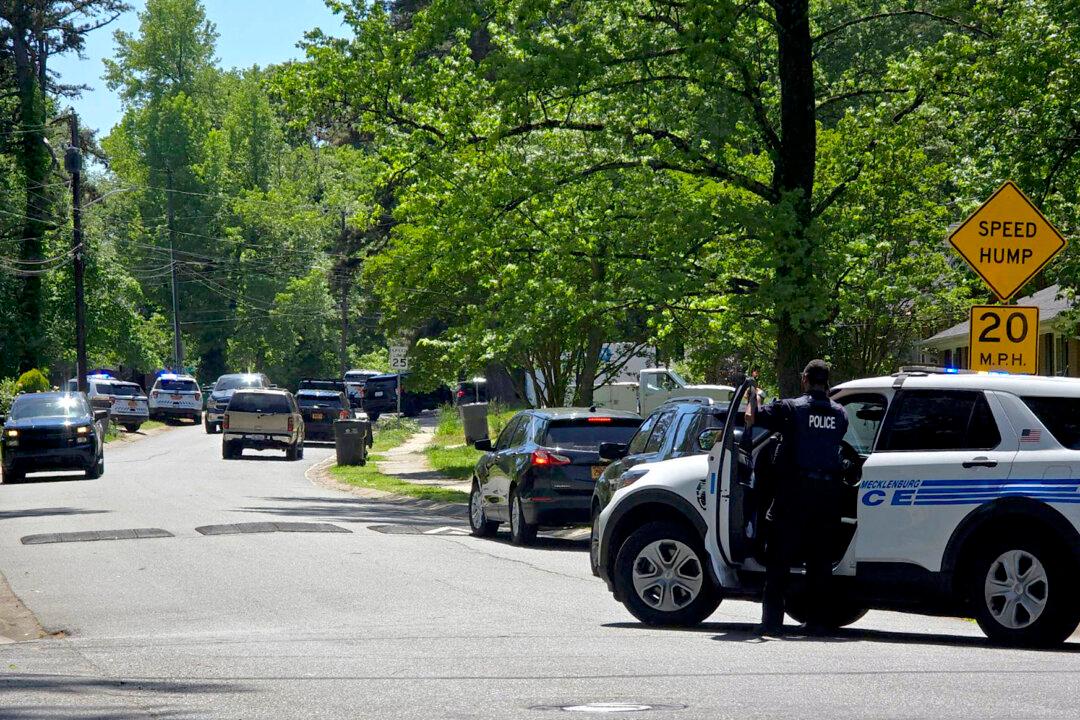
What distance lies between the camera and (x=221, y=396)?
182 feet

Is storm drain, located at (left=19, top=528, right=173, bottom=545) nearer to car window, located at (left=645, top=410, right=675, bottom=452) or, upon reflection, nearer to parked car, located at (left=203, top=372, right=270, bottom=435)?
car window, located at (left=645, top=410, right=675, bottom=452)

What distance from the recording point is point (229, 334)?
82062 mm

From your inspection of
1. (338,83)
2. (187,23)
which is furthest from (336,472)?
(187,23)

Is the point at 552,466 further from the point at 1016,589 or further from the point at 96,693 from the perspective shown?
the point at 96,693

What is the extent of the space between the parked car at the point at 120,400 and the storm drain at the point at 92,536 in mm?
34672

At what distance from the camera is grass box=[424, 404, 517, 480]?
114ft

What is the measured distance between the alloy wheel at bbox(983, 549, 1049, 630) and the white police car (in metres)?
53.9

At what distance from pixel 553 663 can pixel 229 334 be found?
247 ft

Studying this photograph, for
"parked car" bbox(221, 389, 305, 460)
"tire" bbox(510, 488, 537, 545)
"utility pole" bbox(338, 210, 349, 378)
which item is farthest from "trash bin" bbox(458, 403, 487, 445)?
"utility pole" bbox(338, 210, 349, 378)

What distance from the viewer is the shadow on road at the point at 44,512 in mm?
22125

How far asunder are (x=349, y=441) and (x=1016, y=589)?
28.8m

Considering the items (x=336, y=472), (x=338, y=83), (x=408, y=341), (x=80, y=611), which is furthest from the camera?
(x=408, y=341)

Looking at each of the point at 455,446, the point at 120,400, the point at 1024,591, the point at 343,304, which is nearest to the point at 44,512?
the point at 1024,591

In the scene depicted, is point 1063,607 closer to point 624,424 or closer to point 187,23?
point 624,424
